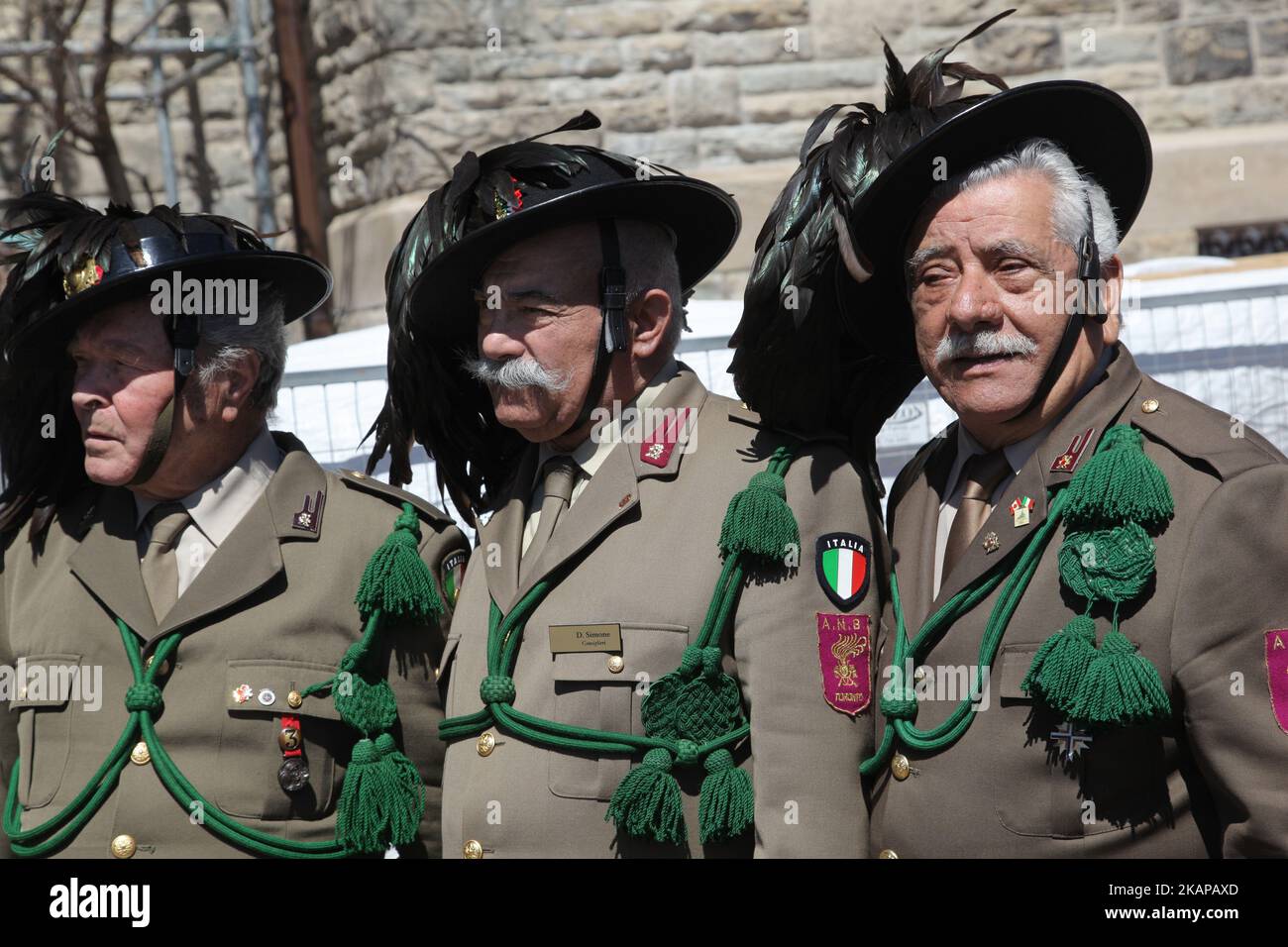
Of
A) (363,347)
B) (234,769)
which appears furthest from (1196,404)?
(363,347)

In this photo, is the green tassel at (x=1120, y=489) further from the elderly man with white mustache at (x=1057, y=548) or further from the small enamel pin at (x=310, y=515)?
the small enamel pin at (x=310, y=515)

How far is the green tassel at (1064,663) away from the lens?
9.79 feet

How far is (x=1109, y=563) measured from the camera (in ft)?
10.0

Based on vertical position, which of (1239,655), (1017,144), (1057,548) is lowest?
(1239,655)

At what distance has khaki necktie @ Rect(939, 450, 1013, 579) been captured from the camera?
3.41m

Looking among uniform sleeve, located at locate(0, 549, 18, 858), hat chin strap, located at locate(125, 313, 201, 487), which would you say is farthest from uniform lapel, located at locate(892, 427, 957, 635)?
uniform sleeve, located at locate(0, 549, 18, 858)

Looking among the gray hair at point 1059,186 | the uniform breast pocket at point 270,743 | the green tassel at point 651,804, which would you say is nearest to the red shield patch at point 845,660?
the green tassel at point 651,804

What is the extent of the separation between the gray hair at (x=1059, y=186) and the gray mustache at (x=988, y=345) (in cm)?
23

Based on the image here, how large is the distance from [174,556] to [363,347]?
2.00 meters

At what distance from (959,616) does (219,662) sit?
1.70 meters

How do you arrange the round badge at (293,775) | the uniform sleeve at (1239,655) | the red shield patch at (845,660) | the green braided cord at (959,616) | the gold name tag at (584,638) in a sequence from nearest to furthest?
the uniform sleeve at (1239,655), the green braided cord at (959,616), the red shield patch at (845,660), the gold name tag at (584,638), the round badge at (293,775)

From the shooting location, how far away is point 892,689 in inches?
131

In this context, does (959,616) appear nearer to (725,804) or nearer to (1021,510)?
(1021,510)

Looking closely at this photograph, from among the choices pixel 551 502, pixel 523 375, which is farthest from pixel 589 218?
pixel 551 502
